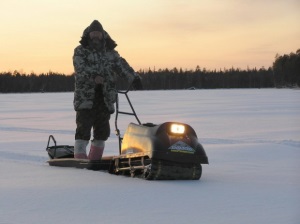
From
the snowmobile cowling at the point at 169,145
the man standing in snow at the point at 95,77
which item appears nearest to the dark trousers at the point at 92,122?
the man standing in snow at the point at 95,77

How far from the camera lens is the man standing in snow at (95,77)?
533 centimetres

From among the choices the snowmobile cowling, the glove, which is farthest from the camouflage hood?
the snowmobile cowling

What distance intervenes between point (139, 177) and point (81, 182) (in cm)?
63

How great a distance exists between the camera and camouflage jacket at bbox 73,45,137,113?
210 inches

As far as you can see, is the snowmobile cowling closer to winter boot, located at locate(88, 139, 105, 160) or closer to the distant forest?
winter boot, located at locate(88, 139, 105, 160)

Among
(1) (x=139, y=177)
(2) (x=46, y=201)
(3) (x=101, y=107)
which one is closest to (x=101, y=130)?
(3) (x=101, y=107)

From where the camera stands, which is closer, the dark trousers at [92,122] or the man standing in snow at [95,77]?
the man standing in snow at [95,77]

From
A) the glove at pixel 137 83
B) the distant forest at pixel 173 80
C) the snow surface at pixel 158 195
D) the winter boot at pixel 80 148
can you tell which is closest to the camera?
the snow surface at pixel 158 195

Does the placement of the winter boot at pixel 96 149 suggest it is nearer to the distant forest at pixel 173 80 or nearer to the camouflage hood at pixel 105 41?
A: the camouflage hood at pixel 105 41

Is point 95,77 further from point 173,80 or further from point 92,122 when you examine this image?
point 173,80

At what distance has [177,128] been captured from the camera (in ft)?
15.3

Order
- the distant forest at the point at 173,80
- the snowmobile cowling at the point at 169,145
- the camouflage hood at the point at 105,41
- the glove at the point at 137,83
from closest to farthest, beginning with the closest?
1. the snowmobile cowling at the point at 169,145
2. the glove at the point at 137,83
3. the camouflage hood at the point at 105,41
4. the distant forest at the point at 173,80

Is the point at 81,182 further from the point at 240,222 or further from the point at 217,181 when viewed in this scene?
the point at 240,222

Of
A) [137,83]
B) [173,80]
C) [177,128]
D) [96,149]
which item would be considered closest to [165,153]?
[177,128]
